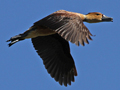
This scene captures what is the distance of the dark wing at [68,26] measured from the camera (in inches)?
385

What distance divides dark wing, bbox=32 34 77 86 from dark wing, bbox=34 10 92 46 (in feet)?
5.42

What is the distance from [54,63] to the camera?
40.9 ft

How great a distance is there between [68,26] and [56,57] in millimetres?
2691

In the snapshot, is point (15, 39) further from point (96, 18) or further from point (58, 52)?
point (96, 18)

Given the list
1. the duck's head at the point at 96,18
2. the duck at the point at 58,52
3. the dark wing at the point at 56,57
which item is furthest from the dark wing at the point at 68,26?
the dark wing at the point at 56,57

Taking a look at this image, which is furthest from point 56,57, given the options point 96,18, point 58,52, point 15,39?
point 96,18

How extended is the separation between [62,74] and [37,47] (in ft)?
4.22

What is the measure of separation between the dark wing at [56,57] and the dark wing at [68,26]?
1.65 metres

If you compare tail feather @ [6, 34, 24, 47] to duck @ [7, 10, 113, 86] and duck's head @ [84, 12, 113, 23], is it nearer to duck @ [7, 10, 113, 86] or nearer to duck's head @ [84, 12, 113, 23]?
duck @ [7, 10, 113, 86]

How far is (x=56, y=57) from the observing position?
41.2 feet

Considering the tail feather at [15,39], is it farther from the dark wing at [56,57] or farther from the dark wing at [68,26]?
the dark wing at [56,57]

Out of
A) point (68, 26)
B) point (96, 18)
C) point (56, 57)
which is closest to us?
point (68, 26)

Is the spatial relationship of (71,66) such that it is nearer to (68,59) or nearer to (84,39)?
(68,59)

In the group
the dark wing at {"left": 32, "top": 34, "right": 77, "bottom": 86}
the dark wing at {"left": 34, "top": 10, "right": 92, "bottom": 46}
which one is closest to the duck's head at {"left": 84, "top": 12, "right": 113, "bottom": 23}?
the dark wing at {"left": 34, "top": 10, "right": 92, "bottom": 46}
